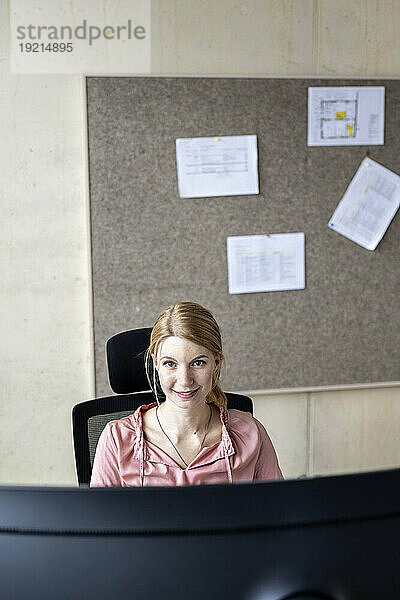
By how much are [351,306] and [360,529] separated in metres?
2.25

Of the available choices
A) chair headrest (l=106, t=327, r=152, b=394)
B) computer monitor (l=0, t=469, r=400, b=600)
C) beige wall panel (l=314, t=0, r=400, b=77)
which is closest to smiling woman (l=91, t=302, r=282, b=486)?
chair headrest (l=106, t=327, r=152, b=394)

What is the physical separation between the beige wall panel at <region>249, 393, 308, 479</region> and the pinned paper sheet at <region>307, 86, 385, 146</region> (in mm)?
1013

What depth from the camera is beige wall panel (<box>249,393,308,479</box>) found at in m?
2.89

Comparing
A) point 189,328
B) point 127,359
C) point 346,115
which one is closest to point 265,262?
point 346,115

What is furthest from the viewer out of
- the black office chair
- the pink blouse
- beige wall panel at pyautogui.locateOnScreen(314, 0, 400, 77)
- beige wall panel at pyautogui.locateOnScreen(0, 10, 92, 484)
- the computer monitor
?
Answer: beige wall panel at pyautogui.locateOnScreen(314, 0, 400, 77)

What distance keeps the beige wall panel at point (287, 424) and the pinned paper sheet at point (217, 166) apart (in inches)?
32.4

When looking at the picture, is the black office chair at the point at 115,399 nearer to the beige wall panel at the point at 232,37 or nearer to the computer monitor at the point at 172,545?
the computer monitor at the point at 172,545

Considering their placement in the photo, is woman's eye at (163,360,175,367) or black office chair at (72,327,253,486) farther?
black office chair at (72,327,253,486)

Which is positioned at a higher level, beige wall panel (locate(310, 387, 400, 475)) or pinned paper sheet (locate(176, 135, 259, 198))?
pinned paper sheet (locate(176, 135, 259, 198))

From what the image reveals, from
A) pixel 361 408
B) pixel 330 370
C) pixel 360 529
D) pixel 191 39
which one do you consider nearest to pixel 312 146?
pixel 191 39

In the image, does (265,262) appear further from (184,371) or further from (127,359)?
(184,371)

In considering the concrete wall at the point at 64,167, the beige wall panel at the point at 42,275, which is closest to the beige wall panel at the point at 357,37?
the concrete wall at the point at 64,167

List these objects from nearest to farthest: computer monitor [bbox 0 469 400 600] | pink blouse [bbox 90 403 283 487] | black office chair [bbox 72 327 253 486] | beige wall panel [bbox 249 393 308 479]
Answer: computer monitor [bbox 0 469 400 600] → pink blouse [bbox 90 403 283 487] → black office chair [bbox 72 327 253 486] → beige wall panel [bbox 249 393 308 479]

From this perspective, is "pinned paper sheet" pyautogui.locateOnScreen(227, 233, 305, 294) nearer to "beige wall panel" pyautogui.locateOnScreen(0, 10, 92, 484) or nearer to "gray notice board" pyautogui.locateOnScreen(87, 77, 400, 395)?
"gray notice board" pyautogui.locateOnScreen(87, 77, 400, 395)
